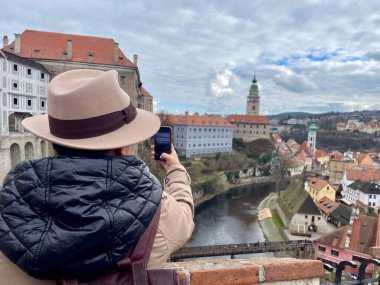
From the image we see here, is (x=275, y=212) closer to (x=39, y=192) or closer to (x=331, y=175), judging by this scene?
(x=331, y=175)

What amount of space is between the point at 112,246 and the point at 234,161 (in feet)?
135

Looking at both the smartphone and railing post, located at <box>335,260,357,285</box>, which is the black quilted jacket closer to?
the smartphone

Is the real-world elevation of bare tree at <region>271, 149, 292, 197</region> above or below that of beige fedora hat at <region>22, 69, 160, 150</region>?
below

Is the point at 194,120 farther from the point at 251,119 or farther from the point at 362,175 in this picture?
the point at 362,175

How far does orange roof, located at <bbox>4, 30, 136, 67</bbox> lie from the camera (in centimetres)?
2172

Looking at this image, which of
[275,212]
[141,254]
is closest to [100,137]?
[141,254]

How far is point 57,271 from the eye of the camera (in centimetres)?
80

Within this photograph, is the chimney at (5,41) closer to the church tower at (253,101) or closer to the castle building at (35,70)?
the castle building at (35,70)

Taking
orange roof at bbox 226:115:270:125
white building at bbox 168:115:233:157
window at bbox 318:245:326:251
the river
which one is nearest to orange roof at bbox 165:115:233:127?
white building at bbox 168:115:233:157

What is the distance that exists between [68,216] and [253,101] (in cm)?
6835

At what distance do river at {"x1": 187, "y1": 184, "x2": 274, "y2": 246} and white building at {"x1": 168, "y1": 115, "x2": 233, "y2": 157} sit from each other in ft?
27.6

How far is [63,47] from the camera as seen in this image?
22.8m

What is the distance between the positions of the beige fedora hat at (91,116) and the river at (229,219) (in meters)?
19.2

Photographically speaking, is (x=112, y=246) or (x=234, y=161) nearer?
(x=112, y=246)
